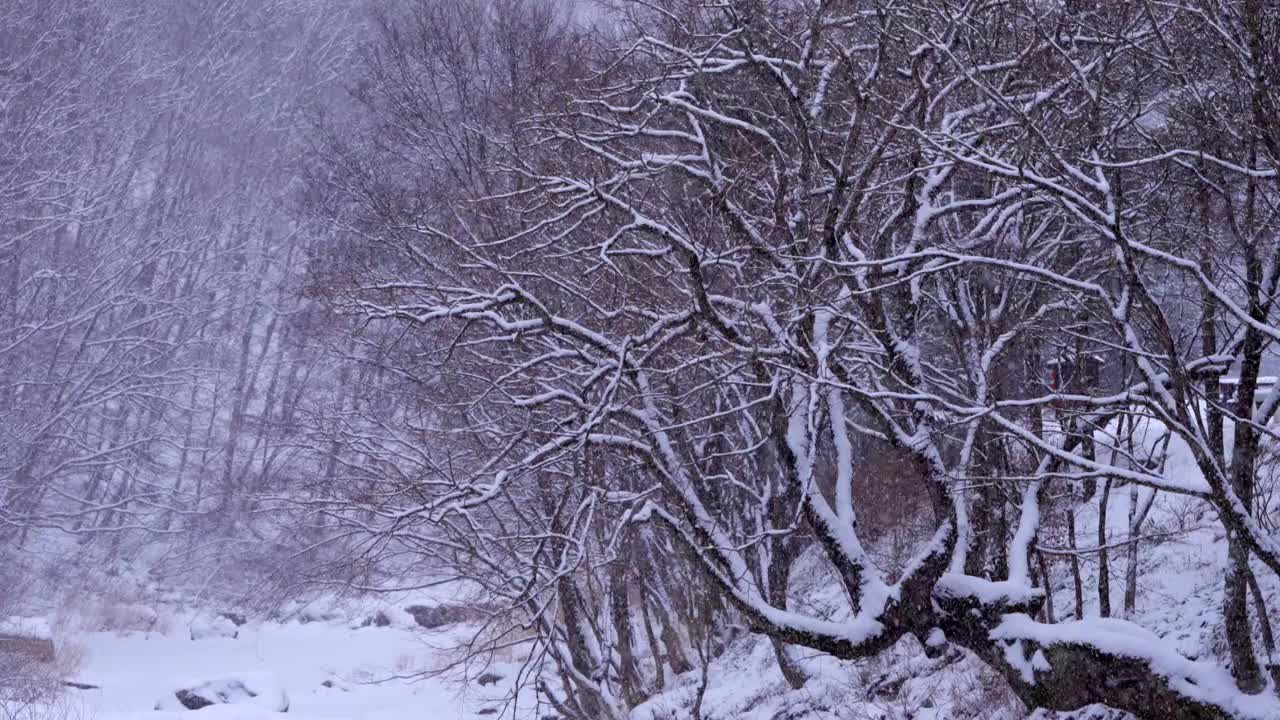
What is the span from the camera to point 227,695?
17750 mm

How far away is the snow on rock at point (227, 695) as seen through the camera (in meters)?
17.2

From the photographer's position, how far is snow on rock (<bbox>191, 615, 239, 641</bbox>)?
79.5 ft

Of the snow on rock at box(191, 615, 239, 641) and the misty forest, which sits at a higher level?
the misty forest

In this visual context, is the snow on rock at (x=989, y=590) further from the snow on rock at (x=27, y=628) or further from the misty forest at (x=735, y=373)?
the snow on rock at (x=27, y=628)

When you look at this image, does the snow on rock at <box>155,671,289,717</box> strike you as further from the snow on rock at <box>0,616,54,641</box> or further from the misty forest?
the snow on rock at <box>0,616,54,641</box>

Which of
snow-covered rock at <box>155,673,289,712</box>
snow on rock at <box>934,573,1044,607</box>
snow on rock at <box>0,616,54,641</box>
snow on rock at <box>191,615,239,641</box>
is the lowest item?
snow-covered rock at <box>155,673,289,712</box>

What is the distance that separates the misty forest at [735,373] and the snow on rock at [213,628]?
0.30m

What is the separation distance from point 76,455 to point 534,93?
15.3m

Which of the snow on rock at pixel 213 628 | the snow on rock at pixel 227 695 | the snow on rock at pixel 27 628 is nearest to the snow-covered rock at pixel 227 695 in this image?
the snow on rock at pixel 227 695

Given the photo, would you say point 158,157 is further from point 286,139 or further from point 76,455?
point 76,455

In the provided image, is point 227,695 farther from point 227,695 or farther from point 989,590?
point 989,590

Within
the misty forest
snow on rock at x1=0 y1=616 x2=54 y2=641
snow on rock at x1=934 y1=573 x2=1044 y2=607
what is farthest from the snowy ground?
snow on rock at x1=934 y1=573 x2=1044 y2=607

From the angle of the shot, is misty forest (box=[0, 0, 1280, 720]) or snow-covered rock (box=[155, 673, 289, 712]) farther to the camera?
snow-covered rock (box=[155, 673, 289, 712])

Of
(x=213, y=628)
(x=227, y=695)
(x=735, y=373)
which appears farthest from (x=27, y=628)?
(x=735, y=373)
